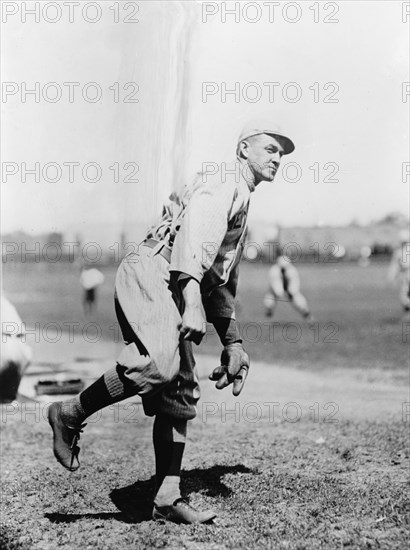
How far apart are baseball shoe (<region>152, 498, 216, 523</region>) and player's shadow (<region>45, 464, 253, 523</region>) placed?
14 centimetres

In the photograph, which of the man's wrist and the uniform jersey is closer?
the uniform jersey

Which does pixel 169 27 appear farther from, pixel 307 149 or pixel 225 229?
A: pixel 225 229

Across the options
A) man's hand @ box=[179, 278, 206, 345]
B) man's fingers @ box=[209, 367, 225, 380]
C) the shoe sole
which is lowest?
the shoe sole

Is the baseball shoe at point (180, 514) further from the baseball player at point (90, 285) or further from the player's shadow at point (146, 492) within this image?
the baseball player at point (90, 285)

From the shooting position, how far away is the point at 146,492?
4000 millimetres

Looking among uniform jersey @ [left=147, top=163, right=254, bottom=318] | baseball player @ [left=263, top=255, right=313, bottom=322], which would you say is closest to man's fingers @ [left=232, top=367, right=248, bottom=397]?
uniform jersey @ [left=147, top=163, right=254, bottom=318]

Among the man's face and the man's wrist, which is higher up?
the man's face

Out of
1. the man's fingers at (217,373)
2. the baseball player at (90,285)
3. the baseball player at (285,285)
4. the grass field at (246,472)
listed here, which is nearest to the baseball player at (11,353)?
the grass field at (246,472)

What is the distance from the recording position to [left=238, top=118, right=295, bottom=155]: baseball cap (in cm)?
367

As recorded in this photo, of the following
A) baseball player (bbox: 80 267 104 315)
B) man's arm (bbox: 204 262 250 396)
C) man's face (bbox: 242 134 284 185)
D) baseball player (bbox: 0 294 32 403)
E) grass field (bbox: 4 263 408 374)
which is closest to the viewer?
man's arm (bbox: 204 262 250 396)

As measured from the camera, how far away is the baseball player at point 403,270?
10.9 meters

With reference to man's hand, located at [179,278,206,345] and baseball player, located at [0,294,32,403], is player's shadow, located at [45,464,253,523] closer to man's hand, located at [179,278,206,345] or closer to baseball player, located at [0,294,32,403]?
man's hand, located at [179,278,206,345]

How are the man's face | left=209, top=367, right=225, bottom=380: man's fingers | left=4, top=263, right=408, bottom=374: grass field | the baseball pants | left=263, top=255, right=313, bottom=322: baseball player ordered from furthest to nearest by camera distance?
left=263, top=255, right=313, bottom=322: baseball player → left=4, top=263, right=408, bottom=374: grass field → the man's face → left=209, top=367, right=225, bottom=380: man's fingers → the baseball pants

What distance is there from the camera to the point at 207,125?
490 cm
